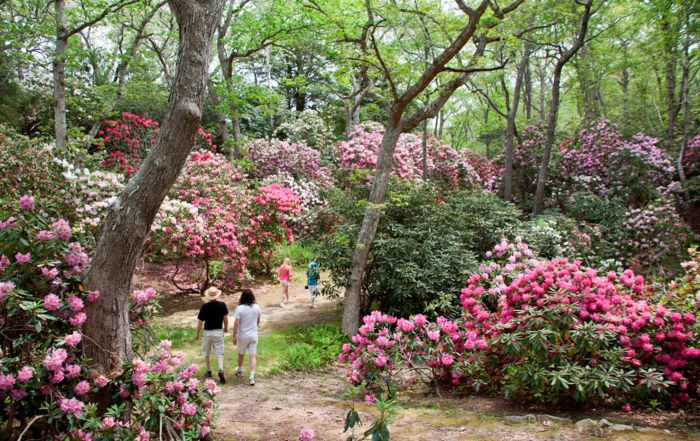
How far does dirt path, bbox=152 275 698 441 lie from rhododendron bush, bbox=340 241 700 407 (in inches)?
12.6

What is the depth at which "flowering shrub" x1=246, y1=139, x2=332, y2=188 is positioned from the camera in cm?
1811

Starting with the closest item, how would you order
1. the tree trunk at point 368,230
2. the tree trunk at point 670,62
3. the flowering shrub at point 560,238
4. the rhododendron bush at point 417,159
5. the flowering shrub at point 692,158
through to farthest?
1. the tree trunk at point 368,230
2. the flowering shrub at point 560,238
3. the tree trunk at point 670,62
4. the flowering shrub at point 692,158
5. the rhododendron bush at point 417,159

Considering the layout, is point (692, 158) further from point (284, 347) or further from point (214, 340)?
point (214, 340)

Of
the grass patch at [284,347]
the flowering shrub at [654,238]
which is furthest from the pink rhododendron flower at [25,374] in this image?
the flowering shrub at [654,238]

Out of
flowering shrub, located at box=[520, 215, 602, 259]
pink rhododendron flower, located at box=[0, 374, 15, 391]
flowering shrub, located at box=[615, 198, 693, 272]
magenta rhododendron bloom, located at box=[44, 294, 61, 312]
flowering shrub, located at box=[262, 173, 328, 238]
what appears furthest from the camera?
flowering shrub, located at box=[262, 173, 328, 238]

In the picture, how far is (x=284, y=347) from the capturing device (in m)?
7.89

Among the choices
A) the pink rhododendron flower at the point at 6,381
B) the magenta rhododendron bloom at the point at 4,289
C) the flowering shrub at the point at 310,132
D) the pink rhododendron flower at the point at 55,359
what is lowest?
the pink rhododendron flower at the point at 6,381

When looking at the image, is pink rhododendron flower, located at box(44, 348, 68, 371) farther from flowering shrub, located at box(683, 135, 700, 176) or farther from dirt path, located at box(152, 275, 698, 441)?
flowering shrub, located at box(683, 135, 700, 176)

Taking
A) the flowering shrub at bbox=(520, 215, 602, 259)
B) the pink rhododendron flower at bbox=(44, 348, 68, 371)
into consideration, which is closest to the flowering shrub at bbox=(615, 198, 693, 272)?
the flowering shrub at bbox=(520, 215, 602, 259)

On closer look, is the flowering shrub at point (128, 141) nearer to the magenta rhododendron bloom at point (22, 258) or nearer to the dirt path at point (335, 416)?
the dirt path at point (335, 416)

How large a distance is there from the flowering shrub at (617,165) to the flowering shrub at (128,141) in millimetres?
12360

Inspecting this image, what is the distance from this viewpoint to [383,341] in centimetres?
493

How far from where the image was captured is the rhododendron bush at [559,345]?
435 centimetres

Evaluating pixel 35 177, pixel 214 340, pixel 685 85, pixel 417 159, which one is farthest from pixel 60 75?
pixel 685 85
